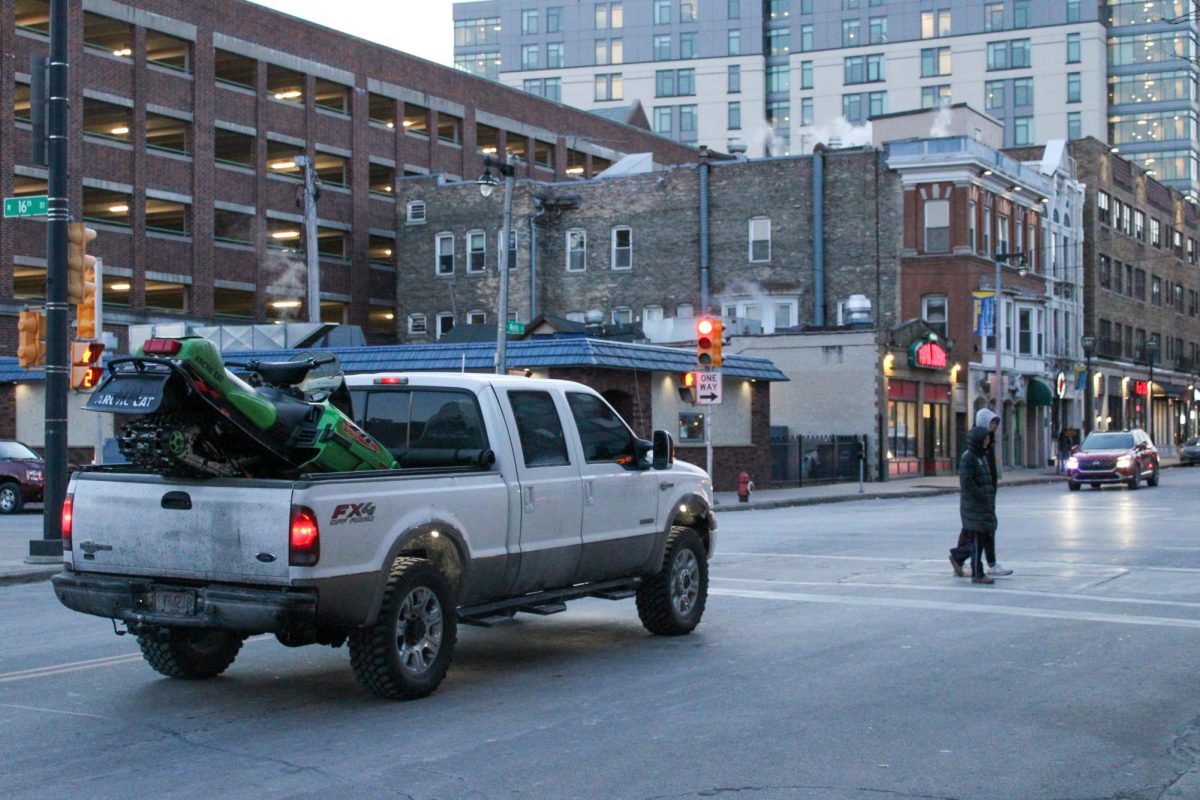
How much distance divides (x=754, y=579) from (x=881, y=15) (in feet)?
300

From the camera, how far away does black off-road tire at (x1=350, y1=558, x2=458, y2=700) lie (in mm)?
8312

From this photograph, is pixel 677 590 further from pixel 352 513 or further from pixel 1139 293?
pixel 1139 293

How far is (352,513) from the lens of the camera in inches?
315

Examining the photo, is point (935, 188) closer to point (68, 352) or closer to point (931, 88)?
point (68, 352)

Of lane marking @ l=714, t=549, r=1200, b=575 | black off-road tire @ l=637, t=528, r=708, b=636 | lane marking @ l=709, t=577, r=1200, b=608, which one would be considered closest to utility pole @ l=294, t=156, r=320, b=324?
lane marking @ l=714, t=549, r=1200, b=575

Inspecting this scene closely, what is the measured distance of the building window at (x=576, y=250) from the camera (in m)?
56.1

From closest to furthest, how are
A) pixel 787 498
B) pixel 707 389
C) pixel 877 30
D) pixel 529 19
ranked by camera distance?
pixel 707 389 → pixel 787 498 → pixel 877 30 → pixel 529 19

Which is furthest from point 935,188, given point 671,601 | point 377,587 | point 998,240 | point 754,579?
point 377,587

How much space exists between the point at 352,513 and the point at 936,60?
97481 mm

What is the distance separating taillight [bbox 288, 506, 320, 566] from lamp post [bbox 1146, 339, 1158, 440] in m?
69.8

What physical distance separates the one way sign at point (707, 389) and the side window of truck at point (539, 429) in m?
20.0

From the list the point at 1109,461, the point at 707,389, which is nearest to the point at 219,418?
the point at 707,389

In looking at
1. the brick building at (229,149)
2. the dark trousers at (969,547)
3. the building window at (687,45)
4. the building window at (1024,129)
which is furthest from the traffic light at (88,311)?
the building window at (687,45)

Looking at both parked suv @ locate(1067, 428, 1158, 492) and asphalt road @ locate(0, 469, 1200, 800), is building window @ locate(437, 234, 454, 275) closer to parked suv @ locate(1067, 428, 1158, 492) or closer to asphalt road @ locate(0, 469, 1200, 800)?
parked suv @ locate(1067, 428, 1158, 492)
